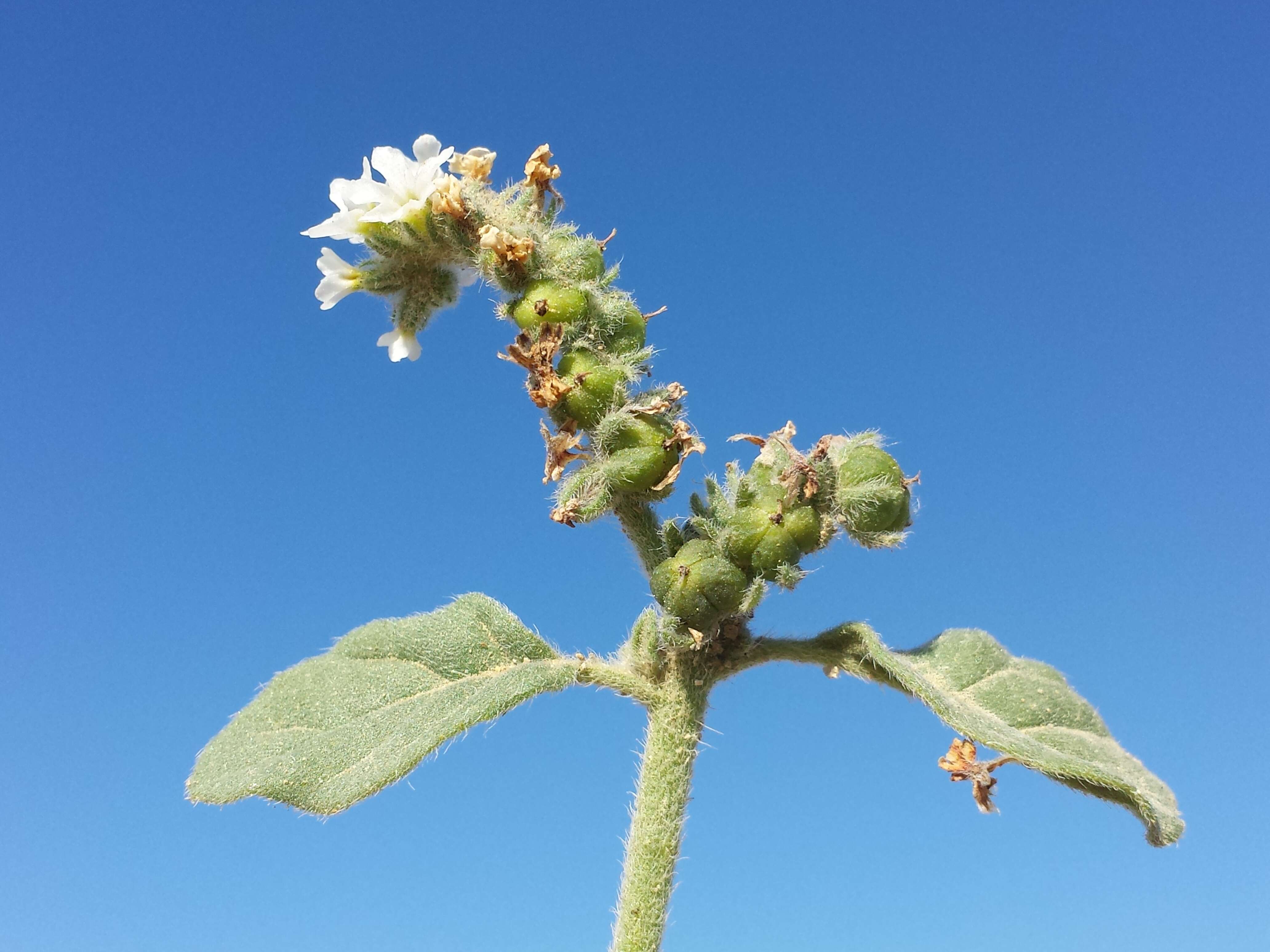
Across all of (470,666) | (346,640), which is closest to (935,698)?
(470,666)

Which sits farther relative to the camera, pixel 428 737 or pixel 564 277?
pixel 564 277

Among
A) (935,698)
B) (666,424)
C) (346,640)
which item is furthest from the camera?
(346,640)

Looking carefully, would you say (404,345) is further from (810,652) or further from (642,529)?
(810,652)

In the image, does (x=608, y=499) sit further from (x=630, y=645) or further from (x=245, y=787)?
(x=245, y=787)

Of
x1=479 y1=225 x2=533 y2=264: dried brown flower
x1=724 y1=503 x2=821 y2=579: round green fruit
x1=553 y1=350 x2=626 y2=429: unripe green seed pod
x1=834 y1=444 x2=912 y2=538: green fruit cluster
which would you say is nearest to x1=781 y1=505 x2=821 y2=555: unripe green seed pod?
x1=724 y1=503 x2=821 y2=579: round green fruit

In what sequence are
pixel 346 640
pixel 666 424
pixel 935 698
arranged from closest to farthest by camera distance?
pixel 935 698 < pixel 666 424 < pixel 346 640

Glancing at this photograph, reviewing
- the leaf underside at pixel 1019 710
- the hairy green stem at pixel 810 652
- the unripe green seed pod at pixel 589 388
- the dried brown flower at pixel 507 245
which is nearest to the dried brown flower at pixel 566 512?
the unripe green seed pod at pixel 589 388

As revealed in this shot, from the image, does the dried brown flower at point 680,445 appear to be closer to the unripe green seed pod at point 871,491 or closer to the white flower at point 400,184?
the unripe green seed pod at point 871,491

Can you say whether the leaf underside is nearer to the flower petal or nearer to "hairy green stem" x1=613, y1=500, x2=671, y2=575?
"hairy green stem" x1=613, y1=500, x2=671, y2=575

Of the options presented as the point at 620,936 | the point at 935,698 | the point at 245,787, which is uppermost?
the point at 935,698
